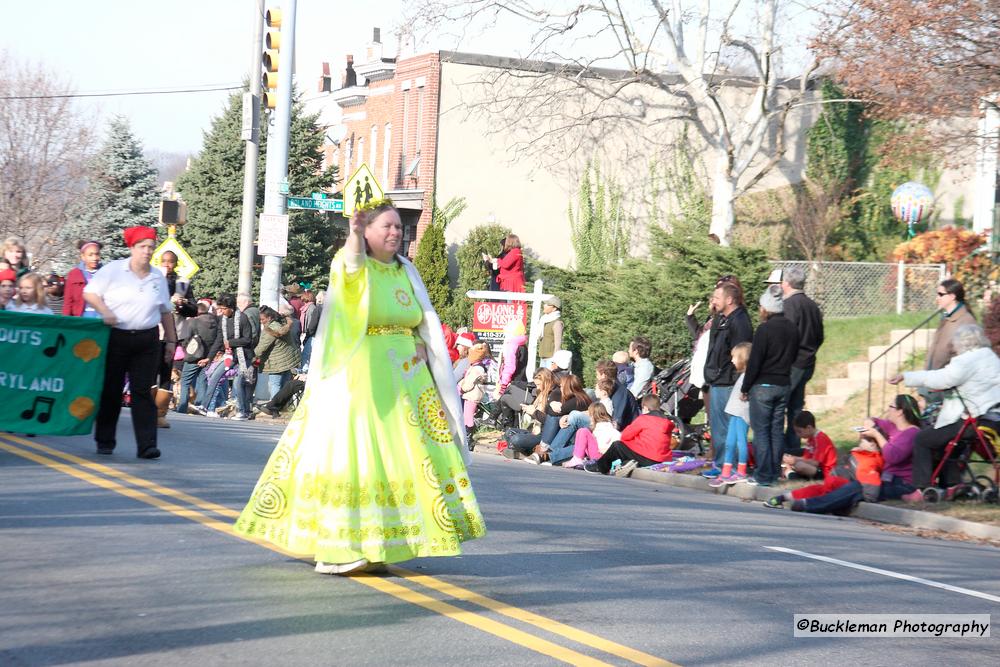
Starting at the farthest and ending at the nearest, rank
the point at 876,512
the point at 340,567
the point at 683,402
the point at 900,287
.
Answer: the point at 900,287
the point at 683,402
the point at 876,512
the point at 340,567

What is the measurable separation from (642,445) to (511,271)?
36.0 feet

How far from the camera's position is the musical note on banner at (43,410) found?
12.9 meters

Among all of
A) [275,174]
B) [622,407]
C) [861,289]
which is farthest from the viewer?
[861,289]

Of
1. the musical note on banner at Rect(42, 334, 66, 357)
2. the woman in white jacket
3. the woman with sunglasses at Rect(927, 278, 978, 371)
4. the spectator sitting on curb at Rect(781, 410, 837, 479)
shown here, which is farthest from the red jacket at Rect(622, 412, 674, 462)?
the musical note on banner at Rect(42, 334, 66, 357)

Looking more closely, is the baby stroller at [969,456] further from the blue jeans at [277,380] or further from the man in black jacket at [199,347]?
A: the man in black jacket at [199,347]

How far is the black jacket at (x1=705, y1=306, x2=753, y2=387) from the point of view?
15.9 metres

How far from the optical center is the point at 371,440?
738 cm

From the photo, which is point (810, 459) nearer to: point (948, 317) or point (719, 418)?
point (719, 418)

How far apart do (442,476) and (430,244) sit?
30.6m

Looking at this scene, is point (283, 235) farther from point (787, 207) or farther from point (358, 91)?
point (358, 91)

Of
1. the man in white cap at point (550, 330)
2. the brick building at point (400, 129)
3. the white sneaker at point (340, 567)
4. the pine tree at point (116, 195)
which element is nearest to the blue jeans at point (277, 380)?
the man in white cap at point (550, 330)

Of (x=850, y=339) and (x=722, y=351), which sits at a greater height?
(x=850, y=339)

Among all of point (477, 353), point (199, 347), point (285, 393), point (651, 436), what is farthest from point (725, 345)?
point (199, 347)

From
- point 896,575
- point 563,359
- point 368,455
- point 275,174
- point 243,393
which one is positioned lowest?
point 896,575
